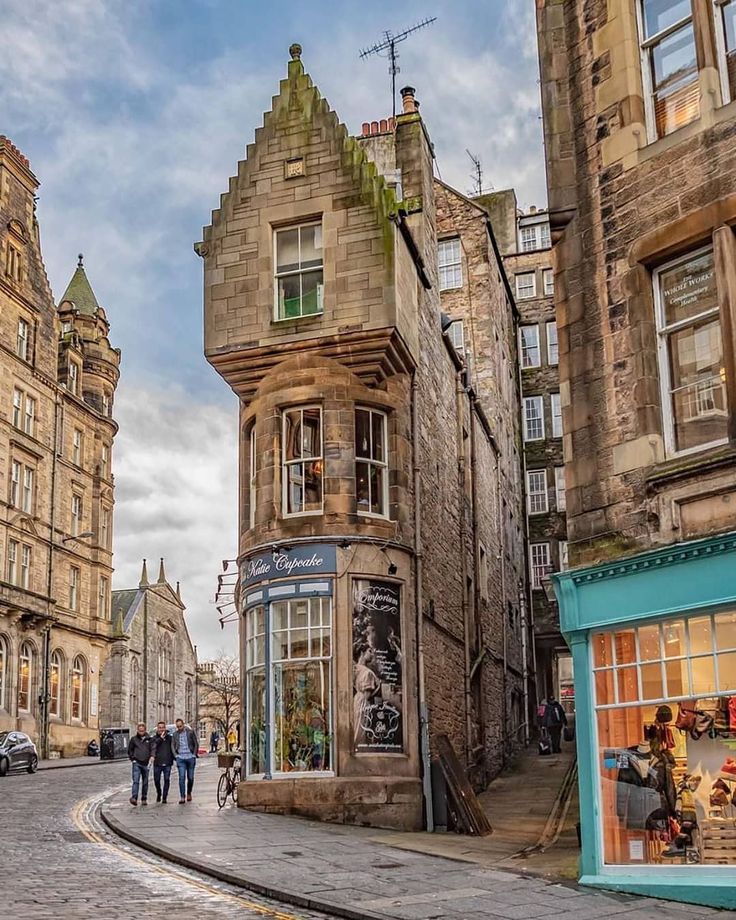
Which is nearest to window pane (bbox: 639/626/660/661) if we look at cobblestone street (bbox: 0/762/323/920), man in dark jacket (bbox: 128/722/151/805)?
cobblestone street (bbox: 0/762/323/920)

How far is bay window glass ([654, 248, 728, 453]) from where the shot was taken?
38.8 ft

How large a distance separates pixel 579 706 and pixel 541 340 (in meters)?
35.8

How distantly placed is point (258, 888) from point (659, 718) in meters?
4.54

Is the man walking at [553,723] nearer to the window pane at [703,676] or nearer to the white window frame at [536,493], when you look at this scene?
the white window frame at [536,493]

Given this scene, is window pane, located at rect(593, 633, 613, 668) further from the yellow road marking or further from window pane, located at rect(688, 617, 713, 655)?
the yellow road marking

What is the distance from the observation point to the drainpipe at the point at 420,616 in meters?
19.0

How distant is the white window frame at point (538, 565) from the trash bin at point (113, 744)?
1822 centimetres

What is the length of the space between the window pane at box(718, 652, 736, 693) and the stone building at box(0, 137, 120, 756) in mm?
38459

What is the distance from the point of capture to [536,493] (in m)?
45.6

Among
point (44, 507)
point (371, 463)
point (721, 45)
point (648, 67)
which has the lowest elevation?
point (371, 463)

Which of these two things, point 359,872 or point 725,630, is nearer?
point 725,630

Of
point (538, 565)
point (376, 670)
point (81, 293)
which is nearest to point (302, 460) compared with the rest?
point (376, 670)

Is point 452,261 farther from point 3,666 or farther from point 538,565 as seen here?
point 3,666

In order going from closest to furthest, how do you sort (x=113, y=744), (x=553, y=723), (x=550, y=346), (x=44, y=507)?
(x=553, y=723)
(x=550, y=346)
(x=113, y=744)
(x=44, y=507)
